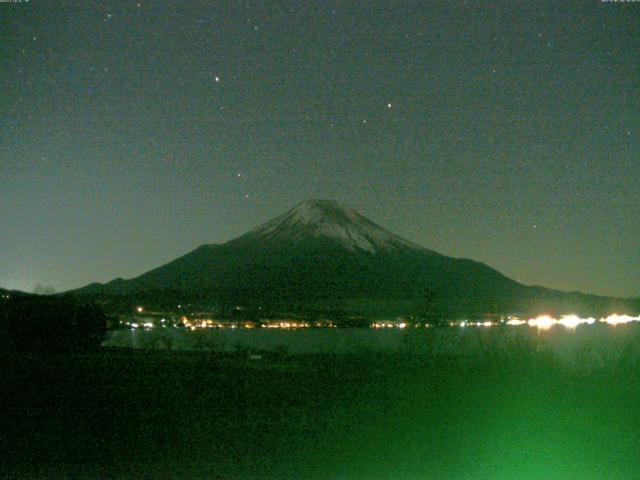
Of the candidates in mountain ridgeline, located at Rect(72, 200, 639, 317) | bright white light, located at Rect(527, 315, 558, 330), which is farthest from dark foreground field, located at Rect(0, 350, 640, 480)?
mountain ridgeline, located at Rect(72, 200, 639, 317)

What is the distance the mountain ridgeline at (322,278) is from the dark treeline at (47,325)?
28480 millimetres

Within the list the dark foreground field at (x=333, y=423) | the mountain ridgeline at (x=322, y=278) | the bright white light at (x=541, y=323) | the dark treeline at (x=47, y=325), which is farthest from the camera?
the mountain ridgeline at (x=322, y=278)

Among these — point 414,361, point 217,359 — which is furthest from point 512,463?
point 217,359

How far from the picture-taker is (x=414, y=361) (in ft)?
64.6

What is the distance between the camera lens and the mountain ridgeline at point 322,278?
69.7 metres

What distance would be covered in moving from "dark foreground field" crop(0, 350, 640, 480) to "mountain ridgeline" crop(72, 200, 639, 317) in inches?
1691

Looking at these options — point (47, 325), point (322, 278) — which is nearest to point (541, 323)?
point (47, 325)

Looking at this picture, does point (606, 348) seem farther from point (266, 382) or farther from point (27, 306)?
point (27, 306)

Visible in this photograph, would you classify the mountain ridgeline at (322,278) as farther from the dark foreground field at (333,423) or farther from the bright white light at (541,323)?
the dark foreground field at (333,423)

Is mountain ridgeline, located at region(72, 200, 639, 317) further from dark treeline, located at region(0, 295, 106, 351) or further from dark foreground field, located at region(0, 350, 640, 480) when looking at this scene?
dark foreground field, located at region(0, 350, 640, 480)

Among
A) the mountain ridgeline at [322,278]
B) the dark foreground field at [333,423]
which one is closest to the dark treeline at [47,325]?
the dark foreground field at [333,423]

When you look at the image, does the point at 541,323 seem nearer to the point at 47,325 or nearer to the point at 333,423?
the point at 333,423

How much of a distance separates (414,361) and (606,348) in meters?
4.46

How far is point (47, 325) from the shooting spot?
31.7 meters
